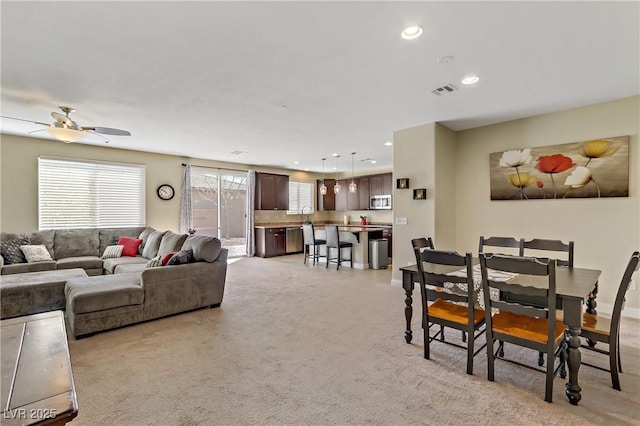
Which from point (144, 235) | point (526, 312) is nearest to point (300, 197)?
point (144, 235)

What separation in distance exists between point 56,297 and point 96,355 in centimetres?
154

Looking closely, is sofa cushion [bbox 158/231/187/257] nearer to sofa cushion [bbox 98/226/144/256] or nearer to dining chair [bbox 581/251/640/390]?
sofa cushion [bbox 98/226/144/256]

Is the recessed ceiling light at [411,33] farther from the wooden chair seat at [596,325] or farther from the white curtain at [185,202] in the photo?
the white curtain at [185,202]

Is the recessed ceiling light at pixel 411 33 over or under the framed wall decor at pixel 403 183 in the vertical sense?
over

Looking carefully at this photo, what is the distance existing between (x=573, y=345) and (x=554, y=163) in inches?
120

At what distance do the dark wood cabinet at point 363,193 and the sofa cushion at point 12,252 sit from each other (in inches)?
297

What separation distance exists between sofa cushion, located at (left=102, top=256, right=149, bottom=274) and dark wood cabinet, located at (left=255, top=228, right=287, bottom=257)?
11.2 ft

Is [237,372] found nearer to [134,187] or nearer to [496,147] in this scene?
[496,147]

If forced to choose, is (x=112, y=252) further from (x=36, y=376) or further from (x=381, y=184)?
(x=381, y=184)

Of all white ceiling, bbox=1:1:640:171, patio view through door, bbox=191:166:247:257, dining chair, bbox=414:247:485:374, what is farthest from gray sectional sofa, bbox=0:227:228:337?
patio view through door, bbox=191:166:247:257

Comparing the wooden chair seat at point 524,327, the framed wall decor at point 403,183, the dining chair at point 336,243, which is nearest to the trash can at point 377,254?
the dining chair at point 336,243

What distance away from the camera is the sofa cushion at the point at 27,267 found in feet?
14.2

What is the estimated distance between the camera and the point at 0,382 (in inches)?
41.4

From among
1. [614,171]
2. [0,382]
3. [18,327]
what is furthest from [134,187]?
[614,171]
